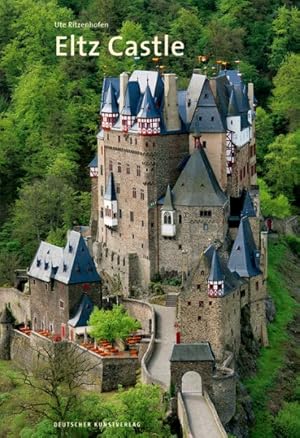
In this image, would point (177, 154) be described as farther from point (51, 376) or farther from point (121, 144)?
point (51, 376)

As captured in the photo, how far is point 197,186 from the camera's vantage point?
84312 mm

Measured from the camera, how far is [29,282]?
86.2 metres

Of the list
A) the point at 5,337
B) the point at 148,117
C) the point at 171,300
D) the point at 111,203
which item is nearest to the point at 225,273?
the point at 171,300

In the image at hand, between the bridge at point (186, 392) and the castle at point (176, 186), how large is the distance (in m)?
4.38

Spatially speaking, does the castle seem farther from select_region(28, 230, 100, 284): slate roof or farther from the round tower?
the round tower

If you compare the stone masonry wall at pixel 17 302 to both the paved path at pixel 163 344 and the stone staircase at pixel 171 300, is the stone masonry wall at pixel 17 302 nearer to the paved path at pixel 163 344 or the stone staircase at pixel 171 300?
the stone staircase at pixel 171 300

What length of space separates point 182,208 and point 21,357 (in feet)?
35.7

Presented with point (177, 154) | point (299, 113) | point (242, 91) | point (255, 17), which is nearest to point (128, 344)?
point (177, 154)

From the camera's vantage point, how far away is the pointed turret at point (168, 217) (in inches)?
3327

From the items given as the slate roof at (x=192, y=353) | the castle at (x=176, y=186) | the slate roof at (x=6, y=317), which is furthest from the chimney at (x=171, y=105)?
the slate roof at (x=192, y=353)

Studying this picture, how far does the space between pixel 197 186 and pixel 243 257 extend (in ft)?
14.3

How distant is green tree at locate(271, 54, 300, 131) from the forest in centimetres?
9

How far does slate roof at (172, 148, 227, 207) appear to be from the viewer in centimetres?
8400

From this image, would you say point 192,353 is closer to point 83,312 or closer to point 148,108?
point 83,312
